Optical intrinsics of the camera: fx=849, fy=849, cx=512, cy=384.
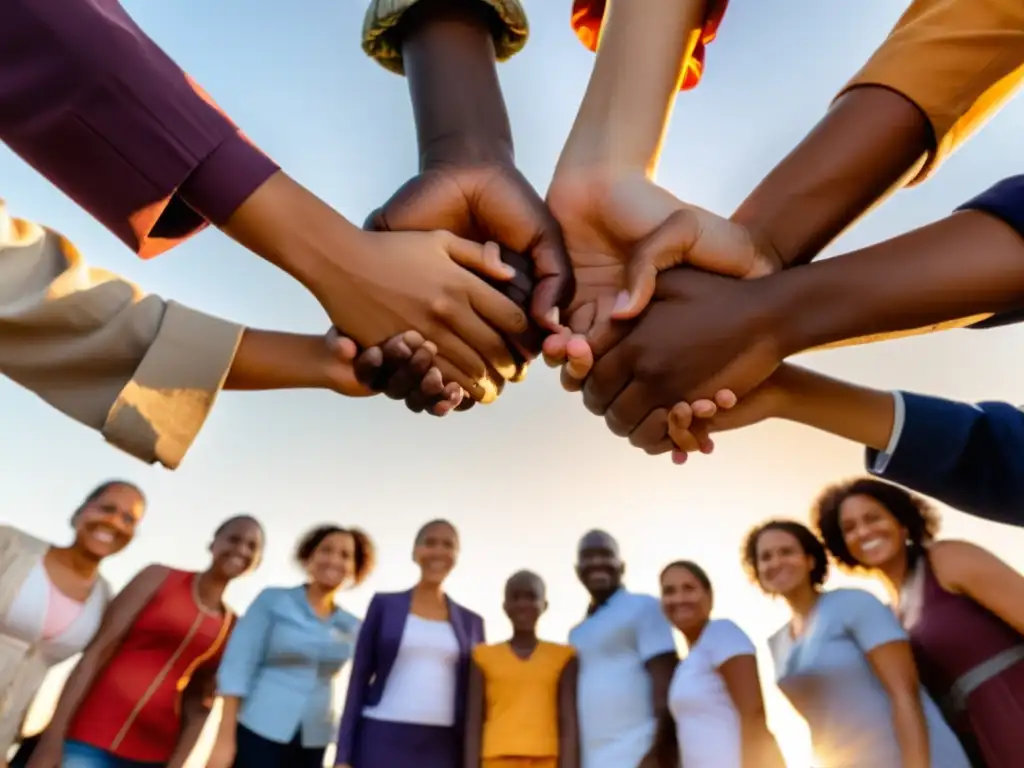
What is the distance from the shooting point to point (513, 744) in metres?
2.15

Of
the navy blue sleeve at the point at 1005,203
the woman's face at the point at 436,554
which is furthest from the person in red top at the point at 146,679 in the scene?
the navy blue sleeve at the point at 1005,203

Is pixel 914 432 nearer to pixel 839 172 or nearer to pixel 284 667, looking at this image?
pixel 839 172

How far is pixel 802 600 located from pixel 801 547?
126 millimetres

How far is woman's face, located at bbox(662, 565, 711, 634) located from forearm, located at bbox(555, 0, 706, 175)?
1426 millimetres

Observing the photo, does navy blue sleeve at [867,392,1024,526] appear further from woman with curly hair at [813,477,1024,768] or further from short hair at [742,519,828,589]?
short hair at [742,519,828,589]

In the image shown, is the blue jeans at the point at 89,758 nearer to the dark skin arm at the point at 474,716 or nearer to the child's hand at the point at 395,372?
the dark skin arm at the point at 474,716

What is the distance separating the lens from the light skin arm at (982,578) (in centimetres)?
150

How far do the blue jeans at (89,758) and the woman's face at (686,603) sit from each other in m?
1.39

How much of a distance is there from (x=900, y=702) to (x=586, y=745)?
2.66 feet

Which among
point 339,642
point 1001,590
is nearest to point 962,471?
point 1001,590

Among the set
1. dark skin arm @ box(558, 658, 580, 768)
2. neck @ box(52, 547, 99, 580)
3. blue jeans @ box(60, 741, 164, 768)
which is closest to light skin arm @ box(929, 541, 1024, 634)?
dark skin arm @ box(558, 658, 580, 768)

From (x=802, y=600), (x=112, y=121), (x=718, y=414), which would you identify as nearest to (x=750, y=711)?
(x=802, y=600)

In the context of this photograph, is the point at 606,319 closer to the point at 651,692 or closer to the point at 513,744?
the point at 651,692

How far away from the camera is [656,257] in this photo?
103cm
